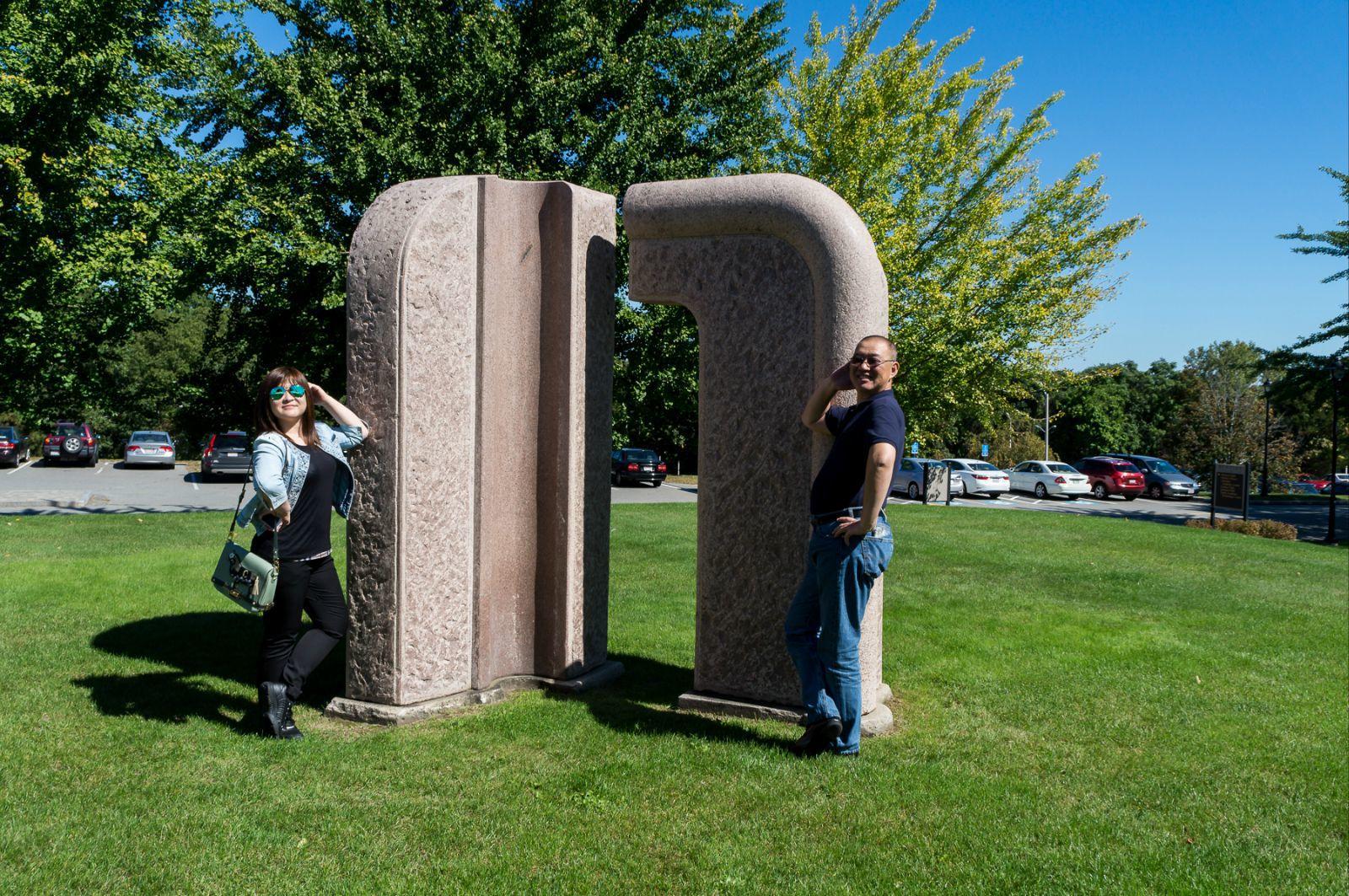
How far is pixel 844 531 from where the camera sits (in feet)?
14.0

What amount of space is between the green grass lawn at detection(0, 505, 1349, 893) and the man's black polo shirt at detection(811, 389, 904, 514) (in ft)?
4.21

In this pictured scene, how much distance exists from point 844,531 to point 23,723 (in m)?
4.30

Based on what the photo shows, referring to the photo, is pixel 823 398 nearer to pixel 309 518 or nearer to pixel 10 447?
pixel 309 518

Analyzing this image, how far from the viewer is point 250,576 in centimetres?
433

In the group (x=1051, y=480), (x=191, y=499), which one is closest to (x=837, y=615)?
(x=191, y=499)

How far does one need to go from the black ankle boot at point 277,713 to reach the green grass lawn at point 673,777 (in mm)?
99

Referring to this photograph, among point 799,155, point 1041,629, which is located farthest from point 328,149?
point 1041,629

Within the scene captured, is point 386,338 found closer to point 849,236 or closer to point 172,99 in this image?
point 849,236

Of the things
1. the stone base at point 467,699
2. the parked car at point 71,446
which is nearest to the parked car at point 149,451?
the parked car at point 71,446

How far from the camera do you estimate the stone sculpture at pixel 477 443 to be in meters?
4.84

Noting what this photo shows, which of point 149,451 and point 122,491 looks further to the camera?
point 149,451

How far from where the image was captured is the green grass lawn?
330cm

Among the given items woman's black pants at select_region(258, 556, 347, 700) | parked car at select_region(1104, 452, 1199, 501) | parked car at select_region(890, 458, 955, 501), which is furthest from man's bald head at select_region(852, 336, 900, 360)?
parked car at select_region(1104, 452, 1199, 501)

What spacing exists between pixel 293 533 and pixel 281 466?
36cm
